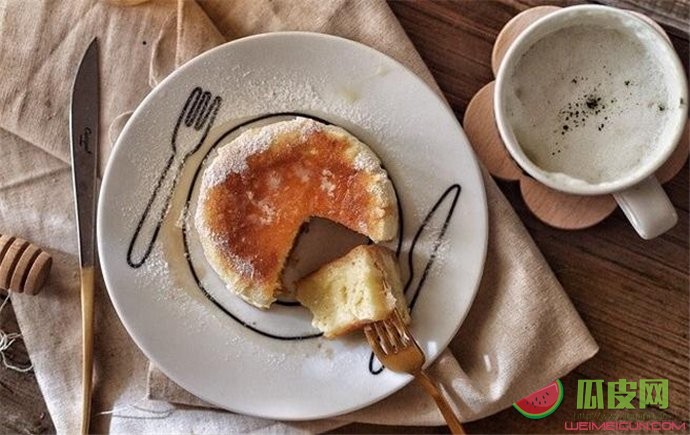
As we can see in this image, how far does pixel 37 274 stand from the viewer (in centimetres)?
137

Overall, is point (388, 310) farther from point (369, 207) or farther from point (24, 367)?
point (24, 367)

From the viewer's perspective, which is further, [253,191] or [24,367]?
[24,367]

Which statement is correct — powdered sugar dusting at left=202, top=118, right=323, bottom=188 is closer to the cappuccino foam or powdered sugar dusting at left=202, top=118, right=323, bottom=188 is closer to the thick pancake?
the thick pancake

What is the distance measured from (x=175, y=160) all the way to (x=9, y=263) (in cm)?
31

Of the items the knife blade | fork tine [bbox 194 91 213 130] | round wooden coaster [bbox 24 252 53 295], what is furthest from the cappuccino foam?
round wooden coaster [bbox 24 252 53 295]

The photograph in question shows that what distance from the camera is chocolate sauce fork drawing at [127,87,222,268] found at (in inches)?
52.4

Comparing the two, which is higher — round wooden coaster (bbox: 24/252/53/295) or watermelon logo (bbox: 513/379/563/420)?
round wooden coaster (bbox: 24/252/53/295)

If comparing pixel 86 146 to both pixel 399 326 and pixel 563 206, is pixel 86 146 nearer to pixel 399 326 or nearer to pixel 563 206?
pixel 399 326

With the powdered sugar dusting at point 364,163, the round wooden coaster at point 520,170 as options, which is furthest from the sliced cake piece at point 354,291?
the round wooden coaster at point 520,170

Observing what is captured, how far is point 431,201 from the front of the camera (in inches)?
52.6

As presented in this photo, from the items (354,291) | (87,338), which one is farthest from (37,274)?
(354,291)

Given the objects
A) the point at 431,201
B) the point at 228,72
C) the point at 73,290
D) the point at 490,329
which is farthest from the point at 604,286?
the point at 73,290

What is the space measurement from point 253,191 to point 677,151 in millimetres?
653

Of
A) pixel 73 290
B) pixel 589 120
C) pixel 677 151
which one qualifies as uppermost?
pixel 73 290
